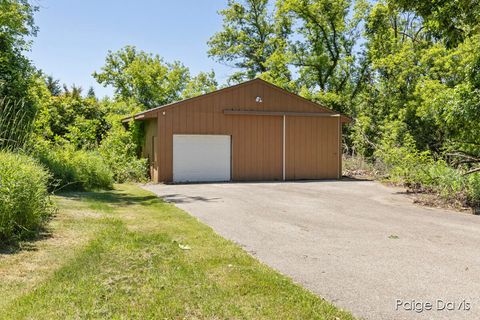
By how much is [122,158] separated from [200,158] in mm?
2918

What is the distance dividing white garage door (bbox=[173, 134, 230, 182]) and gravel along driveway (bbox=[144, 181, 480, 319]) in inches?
188

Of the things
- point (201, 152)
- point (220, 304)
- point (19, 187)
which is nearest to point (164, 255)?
point (220, 304)

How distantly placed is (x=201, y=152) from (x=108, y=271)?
11.6 m

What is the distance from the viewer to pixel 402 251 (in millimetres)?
5074

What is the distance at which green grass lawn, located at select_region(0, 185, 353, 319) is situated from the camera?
3049 mm

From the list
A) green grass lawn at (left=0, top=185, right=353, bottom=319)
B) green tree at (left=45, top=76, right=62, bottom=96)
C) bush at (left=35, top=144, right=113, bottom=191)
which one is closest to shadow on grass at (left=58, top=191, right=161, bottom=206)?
bush at (left=35, top=144, right=113, bottom=191)

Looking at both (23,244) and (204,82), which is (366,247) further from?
(204,82)

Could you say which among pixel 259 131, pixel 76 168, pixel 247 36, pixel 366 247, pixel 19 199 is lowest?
pixel 366 247

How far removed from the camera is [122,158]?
15.4 m

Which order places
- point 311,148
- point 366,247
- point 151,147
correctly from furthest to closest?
point 311,148 < point 151,147 < point 366,247

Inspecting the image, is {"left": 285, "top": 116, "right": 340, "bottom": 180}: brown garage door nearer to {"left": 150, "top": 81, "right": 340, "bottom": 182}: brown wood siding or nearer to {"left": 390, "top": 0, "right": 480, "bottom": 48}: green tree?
{"left": 150, "top": 81, "right": 340, "bottom": 182}: brown wood siding

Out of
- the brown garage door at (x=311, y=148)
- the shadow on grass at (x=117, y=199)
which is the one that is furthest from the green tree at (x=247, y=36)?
the shadow on grass at (x=117, y=199)

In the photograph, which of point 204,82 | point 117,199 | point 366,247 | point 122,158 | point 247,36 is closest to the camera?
point 366,247

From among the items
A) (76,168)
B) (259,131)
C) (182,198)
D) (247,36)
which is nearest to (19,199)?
(182,198)
